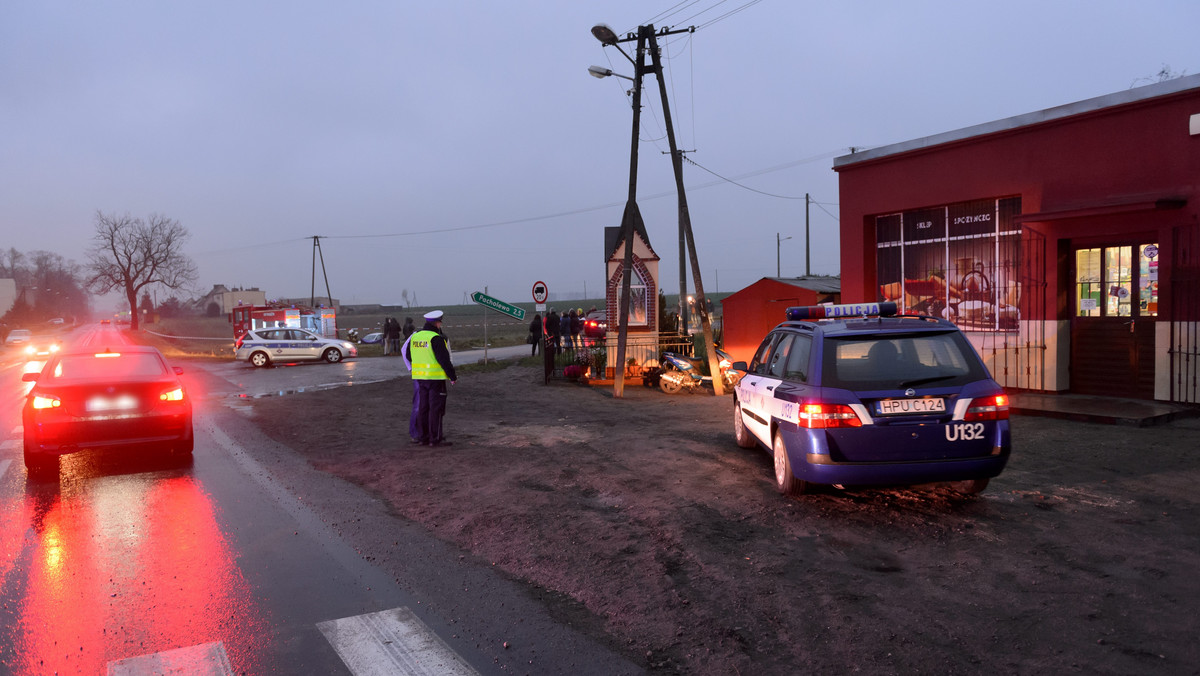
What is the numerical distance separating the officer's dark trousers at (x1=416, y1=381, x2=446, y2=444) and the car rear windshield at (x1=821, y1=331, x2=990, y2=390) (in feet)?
18.0

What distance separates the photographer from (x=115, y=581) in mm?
4930

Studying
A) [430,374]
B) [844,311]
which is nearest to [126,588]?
[430,374]

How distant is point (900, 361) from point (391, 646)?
4359 millimetres

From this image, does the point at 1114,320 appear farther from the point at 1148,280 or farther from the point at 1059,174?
the point at 1059,174

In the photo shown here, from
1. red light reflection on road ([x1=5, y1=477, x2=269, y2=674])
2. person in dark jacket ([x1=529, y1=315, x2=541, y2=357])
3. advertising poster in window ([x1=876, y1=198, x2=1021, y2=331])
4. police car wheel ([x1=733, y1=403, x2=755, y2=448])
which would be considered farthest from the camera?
person in dark jacket ([x1=529, y1=315, x2=541, y2=357])

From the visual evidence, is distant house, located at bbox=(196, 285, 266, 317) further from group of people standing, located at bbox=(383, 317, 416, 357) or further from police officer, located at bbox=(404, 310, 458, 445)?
police officer, located at bbox=(404, 310, 458, 445)

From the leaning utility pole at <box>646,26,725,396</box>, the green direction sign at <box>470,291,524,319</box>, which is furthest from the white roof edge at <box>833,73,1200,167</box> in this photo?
the green direction sign at <box>470,291,524,319</box>

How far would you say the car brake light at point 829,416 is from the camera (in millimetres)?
5836

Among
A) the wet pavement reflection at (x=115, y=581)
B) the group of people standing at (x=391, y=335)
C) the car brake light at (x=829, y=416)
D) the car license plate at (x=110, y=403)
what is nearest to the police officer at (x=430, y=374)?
the wet pavement reflection at (x=115, y=581)

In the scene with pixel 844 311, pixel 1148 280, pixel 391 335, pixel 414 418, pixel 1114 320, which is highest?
pixel 1148 280

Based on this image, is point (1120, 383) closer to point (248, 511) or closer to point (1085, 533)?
point (1085, 533)

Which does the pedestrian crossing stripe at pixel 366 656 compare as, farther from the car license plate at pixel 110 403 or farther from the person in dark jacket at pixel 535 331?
the person in dark jacket at pixel 535 331

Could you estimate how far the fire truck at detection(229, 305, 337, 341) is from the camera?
113 ft

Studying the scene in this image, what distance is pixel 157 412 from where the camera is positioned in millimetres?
8609
